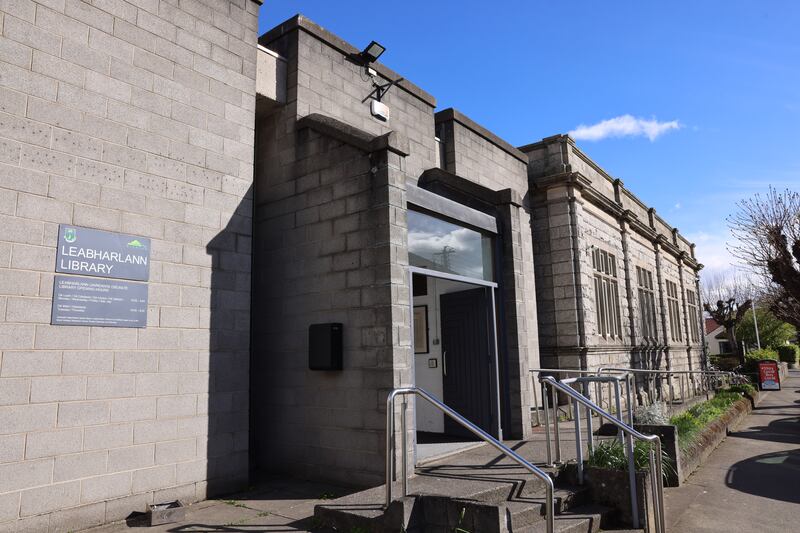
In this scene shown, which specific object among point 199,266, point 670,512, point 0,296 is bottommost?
point 670,512

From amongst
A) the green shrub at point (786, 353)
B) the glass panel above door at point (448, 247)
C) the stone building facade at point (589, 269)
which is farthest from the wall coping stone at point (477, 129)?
the green shrub at point (786, 353)

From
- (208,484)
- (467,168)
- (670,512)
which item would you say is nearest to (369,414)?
(208,484)

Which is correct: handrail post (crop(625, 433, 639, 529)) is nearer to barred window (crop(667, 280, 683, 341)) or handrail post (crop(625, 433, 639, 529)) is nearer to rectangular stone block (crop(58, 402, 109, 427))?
rectangular stone block (crop(58, 402, 109, 427))

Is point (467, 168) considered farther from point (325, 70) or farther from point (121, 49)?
point (121, 49)

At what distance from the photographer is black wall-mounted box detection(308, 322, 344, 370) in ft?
22.1

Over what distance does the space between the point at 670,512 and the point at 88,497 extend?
605 cm

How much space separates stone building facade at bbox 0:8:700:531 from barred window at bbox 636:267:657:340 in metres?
Answer: 9.72

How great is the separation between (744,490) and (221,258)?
23.6 ft

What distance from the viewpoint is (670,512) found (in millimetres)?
6289

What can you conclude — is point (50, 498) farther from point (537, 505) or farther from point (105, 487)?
point (537, 505)

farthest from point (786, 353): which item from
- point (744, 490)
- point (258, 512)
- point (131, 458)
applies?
point (131, 458)

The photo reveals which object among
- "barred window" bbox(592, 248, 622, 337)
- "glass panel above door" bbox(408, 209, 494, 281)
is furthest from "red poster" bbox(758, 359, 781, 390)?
"glass panel above door" bbox(408, 209, 494, 281)

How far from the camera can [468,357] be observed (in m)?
8.90

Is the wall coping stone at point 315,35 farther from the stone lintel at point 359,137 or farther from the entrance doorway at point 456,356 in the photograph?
the entrance doorway at point 456,356
